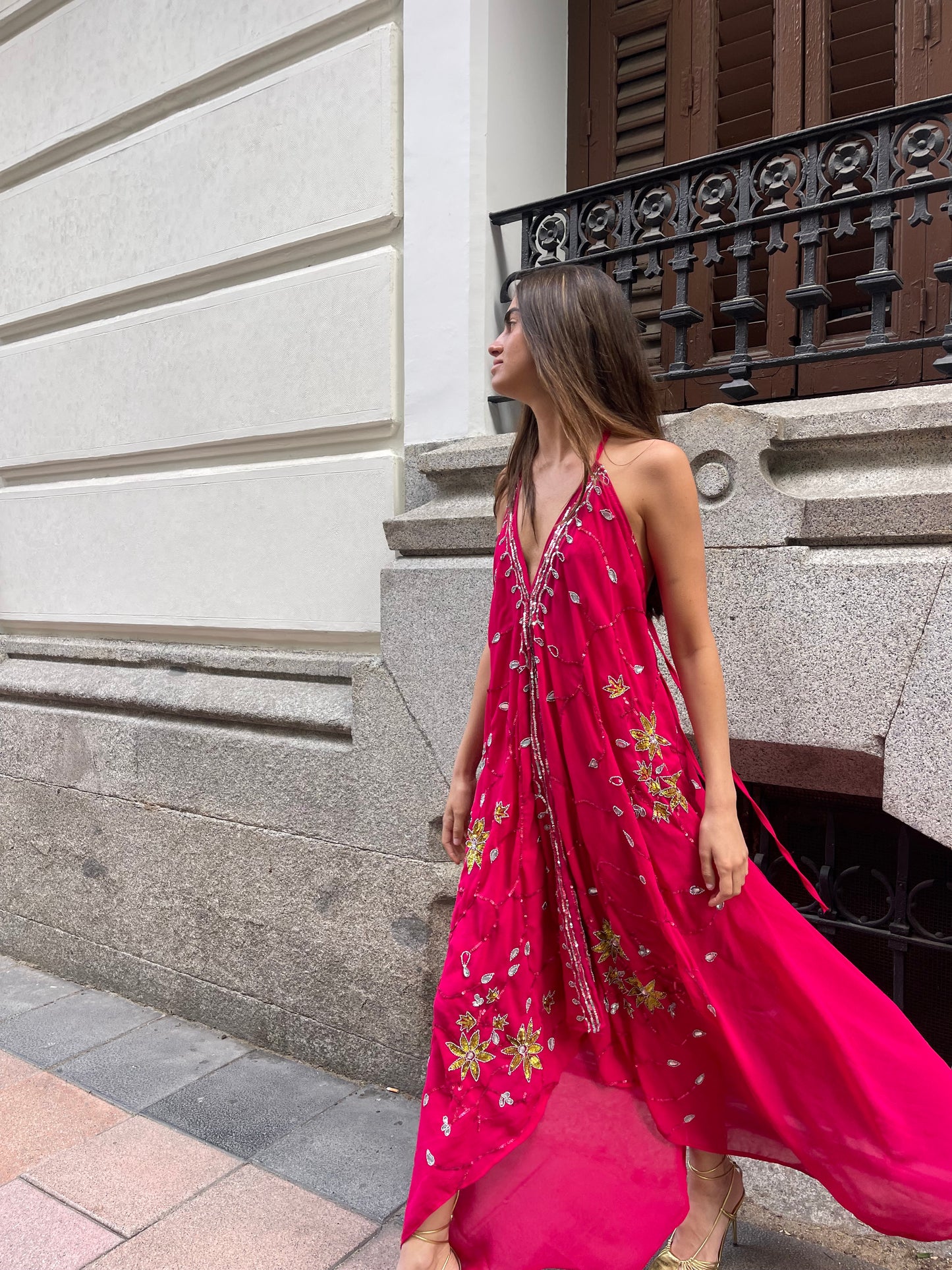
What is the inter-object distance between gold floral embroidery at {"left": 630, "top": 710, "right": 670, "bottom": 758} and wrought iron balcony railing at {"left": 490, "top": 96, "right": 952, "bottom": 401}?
1.36 metres

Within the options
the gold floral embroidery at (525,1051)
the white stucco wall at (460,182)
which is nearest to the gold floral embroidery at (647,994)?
the gold floral embroidery at (525,1051)

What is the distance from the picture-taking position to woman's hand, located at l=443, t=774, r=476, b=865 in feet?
8.02

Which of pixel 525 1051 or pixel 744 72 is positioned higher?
pixel 744 72

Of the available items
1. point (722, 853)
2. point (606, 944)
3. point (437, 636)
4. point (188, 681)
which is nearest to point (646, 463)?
point (722, 853)

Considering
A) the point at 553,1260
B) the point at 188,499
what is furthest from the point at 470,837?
the point at 188,499

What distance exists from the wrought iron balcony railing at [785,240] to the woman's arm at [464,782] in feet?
4.12

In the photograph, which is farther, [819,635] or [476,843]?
[819,635]

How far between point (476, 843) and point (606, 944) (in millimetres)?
338

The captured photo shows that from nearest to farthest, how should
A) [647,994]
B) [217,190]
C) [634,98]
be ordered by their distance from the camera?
1. [647,994]
2. [634,98]
3. [217,190]

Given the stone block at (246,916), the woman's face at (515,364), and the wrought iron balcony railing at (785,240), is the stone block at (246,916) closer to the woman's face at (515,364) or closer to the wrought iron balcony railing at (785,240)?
the woman's face at (515,364)

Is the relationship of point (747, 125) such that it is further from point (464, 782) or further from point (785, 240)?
point (464, 782)

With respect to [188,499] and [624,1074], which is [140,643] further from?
[624,1074]

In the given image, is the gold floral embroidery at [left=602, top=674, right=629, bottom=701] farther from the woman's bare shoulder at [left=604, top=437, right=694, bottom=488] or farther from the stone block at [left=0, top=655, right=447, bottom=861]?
the stone block at [left=0, top=655, right=447, bottom=861]

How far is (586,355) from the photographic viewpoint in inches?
Result: 83.1
